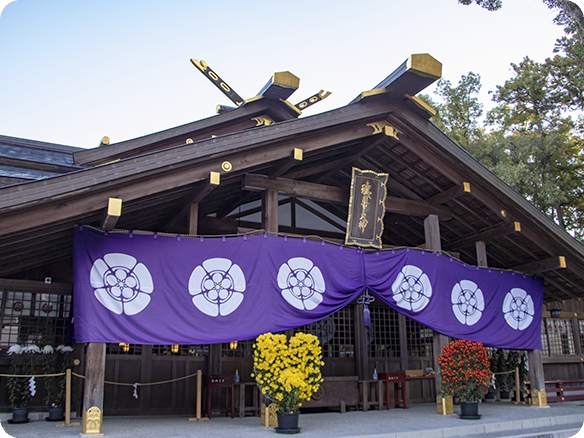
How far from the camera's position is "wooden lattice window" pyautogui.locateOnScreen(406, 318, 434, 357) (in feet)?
41.8

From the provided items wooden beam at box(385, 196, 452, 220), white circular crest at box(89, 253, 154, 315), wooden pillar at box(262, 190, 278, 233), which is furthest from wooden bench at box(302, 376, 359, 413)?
white circular crest at box(89, 253, 154, 315)

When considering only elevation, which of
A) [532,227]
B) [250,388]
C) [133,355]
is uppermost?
[532,227]

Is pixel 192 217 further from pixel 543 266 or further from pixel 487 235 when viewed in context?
pixel 543 266

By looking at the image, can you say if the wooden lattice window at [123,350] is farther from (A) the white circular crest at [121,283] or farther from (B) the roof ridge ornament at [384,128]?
(B) the roof ridge ornament at [384,128]

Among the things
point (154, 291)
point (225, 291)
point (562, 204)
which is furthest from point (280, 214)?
point (562, 204)

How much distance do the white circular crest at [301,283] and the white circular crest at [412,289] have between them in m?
1.71

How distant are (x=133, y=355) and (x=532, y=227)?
9.48m

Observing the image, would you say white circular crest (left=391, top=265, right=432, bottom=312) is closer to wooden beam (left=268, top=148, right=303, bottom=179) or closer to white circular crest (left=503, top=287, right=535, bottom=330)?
white circular crest (left=503, top=287, right=535, bottom=330)

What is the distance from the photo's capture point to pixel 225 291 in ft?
26.7

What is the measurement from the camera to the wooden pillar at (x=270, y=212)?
8914 mm

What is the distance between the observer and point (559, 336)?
48.9 feet

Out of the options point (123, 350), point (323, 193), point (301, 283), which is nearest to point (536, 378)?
point (301, 283)

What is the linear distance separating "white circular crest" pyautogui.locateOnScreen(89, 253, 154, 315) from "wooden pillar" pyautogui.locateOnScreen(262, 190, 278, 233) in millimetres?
2355

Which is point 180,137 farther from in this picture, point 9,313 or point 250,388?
point 250,388
